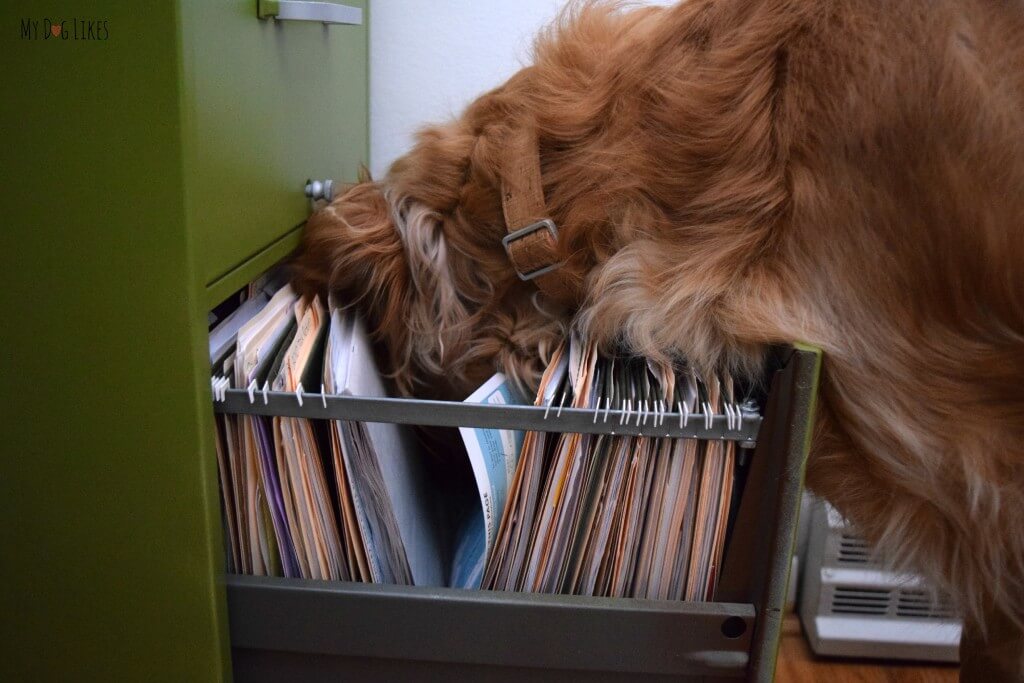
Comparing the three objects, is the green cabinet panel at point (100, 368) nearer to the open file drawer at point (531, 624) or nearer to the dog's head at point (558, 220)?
the open file drawer at point (531, 624)

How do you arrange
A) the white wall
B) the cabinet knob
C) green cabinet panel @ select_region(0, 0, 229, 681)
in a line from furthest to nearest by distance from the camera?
the white wall < the cabinet knob < green cabinet panel @ select_region(0, 0, 229, 681)

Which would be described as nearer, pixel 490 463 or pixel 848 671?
pixel 490 463

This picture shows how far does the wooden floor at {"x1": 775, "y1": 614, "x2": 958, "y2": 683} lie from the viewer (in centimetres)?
116

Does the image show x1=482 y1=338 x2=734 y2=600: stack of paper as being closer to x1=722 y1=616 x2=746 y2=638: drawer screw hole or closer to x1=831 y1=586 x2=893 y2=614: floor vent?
x1=722 y1=616 x2=746 y2=638: drawer screw hole

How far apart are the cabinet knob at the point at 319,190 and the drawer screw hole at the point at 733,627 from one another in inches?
21.4

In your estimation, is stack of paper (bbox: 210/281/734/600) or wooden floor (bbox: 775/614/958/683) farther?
wooden floor (bbox: 775/614/958/683)

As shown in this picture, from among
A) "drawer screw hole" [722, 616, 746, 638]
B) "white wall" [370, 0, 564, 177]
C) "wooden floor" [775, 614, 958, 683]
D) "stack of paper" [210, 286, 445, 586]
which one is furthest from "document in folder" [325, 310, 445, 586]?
"wooden floor" [775, 614, 958, 683]

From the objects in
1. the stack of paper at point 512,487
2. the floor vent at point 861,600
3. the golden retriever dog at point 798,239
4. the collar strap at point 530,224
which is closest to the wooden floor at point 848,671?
the floor vent at point 861,600

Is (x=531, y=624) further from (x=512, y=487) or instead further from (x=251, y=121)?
(x=251, y=121)

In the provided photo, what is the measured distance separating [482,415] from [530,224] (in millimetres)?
191

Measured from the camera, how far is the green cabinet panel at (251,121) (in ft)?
1.72

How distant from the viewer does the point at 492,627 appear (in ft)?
1.95

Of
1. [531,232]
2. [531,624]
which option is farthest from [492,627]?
[531,232]

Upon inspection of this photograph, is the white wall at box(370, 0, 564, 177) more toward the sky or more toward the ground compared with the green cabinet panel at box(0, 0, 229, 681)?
more toward the sky
